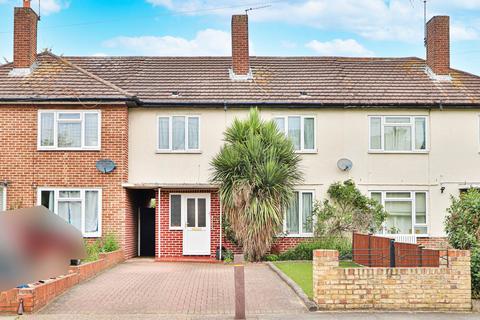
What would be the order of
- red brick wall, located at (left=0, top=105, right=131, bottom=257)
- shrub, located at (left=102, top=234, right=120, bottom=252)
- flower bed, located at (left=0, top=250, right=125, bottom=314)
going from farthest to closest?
red brick wall, located at (left=0, top=105, right=131, bottom=257), shrub, located at (left=102, top=234, right=120, bottom=252), flower bed, located at (left=0, top=250, right=125, bottom=314)

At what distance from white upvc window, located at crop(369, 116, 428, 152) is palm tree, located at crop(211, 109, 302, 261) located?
142 inches

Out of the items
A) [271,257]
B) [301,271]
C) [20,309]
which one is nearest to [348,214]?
[271,257]

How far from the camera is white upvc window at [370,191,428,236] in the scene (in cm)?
2270

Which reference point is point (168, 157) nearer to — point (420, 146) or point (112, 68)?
point (112, 68)

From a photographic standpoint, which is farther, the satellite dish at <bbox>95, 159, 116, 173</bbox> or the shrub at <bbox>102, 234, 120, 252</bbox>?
the satellite dish at <bbox>95, 159, 116, 173</bbox>

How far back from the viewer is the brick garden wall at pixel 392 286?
466 inches

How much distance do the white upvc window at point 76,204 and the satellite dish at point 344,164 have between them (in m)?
7.90

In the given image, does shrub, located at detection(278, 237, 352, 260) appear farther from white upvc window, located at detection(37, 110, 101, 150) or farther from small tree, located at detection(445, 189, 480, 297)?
white upvc window, located at detection(37, 110, 101, 150)

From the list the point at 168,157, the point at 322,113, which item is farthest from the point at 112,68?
the point at 322,113

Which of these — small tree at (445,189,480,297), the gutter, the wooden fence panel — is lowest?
the wooden fence panel

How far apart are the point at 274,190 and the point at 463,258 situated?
8778 mm

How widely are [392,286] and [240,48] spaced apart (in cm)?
1404

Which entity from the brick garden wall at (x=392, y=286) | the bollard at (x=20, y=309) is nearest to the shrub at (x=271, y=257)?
the brick garden wall at (x=392, y=286)

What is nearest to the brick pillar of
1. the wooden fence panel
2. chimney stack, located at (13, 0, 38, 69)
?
the wooden fence panel
